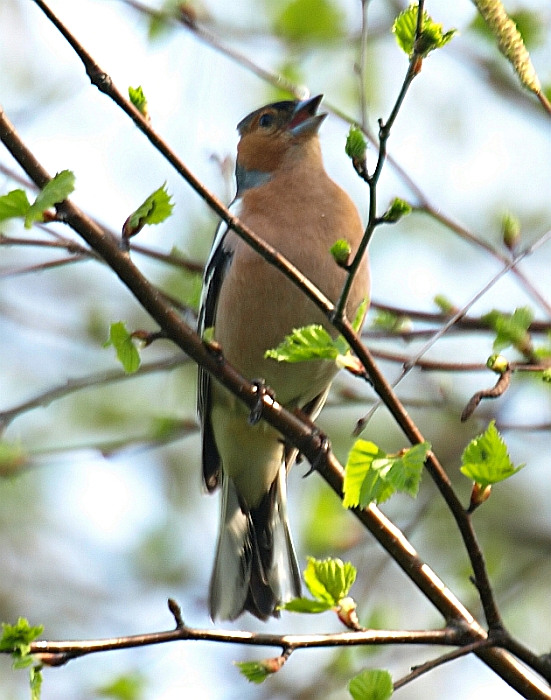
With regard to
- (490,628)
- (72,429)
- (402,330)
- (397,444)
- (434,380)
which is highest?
(72,429)

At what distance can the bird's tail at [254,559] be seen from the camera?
5215 millimetres

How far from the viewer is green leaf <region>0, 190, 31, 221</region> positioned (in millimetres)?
2959

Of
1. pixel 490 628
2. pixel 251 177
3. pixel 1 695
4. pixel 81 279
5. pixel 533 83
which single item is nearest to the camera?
pixel 533 83

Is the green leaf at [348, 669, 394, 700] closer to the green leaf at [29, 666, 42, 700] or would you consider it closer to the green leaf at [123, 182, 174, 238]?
the green leaf at [29, 666, 42, 700]

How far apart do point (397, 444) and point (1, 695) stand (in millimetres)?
4004

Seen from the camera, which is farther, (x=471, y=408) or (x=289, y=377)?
(x=289, y=377)

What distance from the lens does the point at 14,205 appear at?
300cm

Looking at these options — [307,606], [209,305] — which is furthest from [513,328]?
[209,305]

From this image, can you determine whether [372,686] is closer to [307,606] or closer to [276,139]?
[307,606]

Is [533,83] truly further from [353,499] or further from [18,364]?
[18,364]

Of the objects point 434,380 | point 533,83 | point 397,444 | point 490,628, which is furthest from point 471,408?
point 397,444

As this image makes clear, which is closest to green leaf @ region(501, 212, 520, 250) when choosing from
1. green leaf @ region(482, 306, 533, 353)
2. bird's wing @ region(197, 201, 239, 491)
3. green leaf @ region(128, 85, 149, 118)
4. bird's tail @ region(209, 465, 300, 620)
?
green leaf @ region(482, 306, 533, 353)

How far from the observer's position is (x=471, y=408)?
114 inches

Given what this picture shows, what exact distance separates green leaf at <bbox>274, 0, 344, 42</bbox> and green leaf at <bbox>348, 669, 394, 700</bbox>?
13.3 feet
